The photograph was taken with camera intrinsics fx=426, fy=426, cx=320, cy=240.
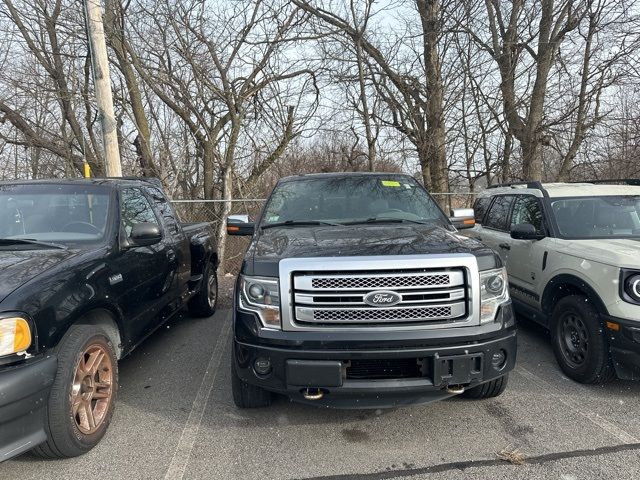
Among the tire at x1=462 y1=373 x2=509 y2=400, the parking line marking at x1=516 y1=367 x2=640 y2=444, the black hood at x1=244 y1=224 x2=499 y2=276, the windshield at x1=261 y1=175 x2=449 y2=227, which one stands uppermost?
the windshield at x1=261 y1=175 x2=449 y2=227

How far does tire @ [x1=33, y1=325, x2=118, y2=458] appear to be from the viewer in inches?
101

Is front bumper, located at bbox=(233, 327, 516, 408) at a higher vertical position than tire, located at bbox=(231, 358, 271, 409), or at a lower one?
higher

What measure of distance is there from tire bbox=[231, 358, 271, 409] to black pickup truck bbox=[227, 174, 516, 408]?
11.7 inches

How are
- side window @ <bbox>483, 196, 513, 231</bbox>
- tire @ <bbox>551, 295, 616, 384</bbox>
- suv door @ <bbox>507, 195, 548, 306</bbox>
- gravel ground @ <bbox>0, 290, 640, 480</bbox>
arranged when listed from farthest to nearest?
side window @ <bbox>483, 196, 513, 231</bbox> < suv door @ <bbox>507, 195, 548, 306</bbox> < tire @ <bbox>551, 295, 616, 384</bbox> < gravel ground @ <bbox>0, 290, 640, 480</bbox>

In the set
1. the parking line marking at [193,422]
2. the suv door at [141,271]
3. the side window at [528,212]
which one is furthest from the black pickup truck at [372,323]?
the side window at [528,212]

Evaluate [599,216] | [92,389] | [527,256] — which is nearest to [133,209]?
Result: [92,389]

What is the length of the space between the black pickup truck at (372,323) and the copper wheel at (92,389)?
981mm

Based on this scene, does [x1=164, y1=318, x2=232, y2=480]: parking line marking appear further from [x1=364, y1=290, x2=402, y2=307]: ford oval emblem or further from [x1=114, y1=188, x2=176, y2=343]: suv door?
[x1=364, y1=290, x2=402, y2=307]: ford oval emblem

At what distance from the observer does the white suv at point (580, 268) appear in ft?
11.0

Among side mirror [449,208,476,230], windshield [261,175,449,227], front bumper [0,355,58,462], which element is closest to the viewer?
front bumper [0,355,58,462]

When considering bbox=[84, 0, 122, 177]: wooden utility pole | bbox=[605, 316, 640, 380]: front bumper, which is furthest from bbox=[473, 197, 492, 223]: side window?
bbox=[84, 0, 122, 177]: wooden utility pole

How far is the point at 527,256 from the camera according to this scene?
15.5 feet

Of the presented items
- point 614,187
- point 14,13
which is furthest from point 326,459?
point 14,13

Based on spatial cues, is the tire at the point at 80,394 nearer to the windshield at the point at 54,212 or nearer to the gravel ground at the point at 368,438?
the gravel ground at the point at 368,438
